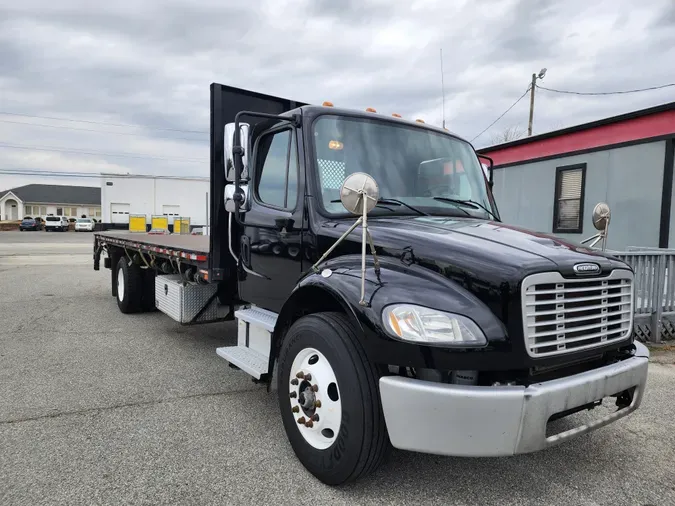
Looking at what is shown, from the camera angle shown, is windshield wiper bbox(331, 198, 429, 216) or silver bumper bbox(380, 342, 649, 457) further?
windshield wiper bbox(331, 198, 429, 216)

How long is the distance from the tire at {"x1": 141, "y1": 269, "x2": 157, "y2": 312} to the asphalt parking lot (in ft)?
A: 7.74

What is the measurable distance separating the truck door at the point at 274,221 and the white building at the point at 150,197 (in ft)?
138

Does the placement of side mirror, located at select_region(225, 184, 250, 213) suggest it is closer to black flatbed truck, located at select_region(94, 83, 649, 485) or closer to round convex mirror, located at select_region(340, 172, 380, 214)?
black flatbed truck, located at select_region(94, 83, 649, 485)

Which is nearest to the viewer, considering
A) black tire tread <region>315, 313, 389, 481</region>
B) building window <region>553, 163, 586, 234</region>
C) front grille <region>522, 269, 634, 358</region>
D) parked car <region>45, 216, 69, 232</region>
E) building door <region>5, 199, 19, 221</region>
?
front grille <region>522, 269, 634, 358</region>

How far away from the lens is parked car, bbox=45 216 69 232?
48.7 meters

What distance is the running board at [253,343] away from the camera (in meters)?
3.53

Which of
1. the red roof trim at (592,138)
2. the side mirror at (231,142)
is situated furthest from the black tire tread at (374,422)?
the red roof trim at (592,138)

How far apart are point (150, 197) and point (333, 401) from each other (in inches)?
1850

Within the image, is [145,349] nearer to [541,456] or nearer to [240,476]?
[240,476]

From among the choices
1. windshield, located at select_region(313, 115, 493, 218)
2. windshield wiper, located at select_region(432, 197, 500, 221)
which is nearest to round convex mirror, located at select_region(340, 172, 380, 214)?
windshield, located at select_region(313, 115, 493, 218)

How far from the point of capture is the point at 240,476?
2.88m

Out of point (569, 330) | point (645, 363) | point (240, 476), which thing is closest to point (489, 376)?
point (569, 330)

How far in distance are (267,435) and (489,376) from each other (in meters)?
1.71

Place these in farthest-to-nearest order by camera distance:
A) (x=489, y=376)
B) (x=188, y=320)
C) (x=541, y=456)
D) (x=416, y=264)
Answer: (x=188, y=320)
(x=541, y=456)
(x=416, y=264)
(x=489, y=376)
